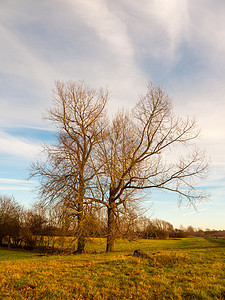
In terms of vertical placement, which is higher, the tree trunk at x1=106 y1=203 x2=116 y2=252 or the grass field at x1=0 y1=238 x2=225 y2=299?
the tree trunk at x1=106 y1=203 x2=116 y2=252

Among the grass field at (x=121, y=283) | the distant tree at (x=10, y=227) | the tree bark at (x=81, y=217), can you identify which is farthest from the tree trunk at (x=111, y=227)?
Answer: the distant tree at (x=10, y=227)

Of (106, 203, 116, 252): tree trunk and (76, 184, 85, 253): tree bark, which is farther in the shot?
(106, 203, 116, 252): tree trunk

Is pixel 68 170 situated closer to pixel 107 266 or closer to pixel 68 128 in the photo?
pixel 68 128

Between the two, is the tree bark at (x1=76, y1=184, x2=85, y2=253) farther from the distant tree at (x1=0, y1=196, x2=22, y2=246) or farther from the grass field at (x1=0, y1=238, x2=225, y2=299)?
the distant tree at (x1=0, y1=196, x2=22, y2=246)

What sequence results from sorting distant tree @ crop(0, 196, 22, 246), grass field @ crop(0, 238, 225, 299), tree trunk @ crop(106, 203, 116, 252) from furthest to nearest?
distant tree @ crop(0, 196, 22, 246)
tree trunk @ crop(106, 203, 116, 252)
grass field @ crop(0, 238, 225, 299)

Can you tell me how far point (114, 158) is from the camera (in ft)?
58.2

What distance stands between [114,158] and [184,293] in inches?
485

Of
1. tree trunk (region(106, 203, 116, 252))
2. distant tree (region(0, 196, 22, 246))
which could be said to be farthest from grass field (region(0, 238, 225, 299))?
distant tree (region(0, 196, 22, 246))

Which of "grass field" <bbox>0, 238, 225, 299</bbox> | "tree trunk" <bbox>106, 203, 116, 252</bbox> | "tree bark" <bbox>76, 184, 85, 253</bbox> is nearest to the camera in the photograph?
"grass field" <bbox>0, 238, 225, 299</bbox>

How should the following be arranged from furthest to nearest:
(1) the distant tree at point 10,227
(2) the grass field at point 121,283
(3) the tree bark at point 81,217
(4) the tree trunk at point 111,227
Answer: (1) the distant tree at point 10,227
(4) the tree trunk at point 111,227
(3) the tree bark at point 81,217
(2) the grass field at point 121,283

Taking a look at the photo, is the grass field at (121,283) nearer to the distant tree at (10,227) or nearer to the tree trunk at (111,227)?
the tree trunk at (111,227)

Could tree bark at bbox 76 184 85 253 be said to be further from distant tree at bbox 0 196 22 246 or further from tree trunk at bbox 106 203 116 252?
distant tree at bbox 0 196 22 246

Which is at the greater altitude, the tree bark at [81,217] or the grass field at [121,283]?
the tree bark at [81,217]

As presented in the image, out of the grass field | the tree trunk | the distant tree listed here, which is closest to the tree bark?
the tree trunk
